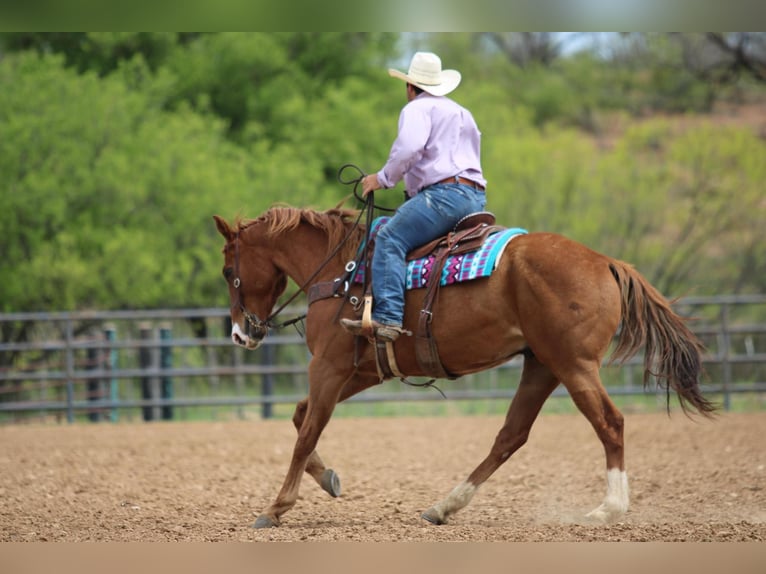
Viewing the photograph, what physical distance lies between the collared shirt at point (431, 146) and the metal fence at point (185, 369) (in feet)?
9.20

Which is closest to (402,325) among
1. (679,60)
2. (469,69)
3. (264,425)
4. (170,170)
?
(264,425)

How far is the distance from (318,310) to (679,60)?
27902 millimetres

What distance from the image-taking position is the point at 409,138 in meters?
5.51

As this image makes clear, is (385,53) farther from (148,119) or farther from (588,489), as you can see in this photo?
(588,489)

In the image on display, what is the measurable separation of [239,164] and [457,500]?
15462 mm

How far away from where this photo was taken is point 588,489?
7258 mm

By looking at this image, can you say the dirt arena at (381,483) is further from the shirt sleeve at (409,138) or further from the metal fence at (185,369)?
the shirt sleeve at (409,138)

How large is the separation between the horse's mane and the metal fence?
6.76 ft

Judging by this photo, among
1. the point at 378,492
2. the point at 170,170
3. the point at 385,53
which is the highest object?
the point at 385,53

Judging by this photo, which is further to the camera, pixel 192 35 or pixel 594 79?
pixel 594 79

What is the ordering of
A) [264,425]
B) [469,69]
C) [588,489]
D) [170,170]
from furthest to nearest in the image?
[469,69] < [170,170] < [264,425] < [588,489]

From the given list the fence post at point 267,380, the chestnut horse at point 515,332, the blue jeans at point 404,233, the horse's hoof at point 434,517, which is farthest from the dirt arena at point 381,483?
the blue jeans at point 404,233

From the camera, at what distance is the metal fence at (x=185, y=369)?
1273cm

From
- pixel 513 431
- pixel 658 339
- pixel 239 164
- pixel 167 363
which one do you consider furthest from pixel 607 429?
pixel 239 164
